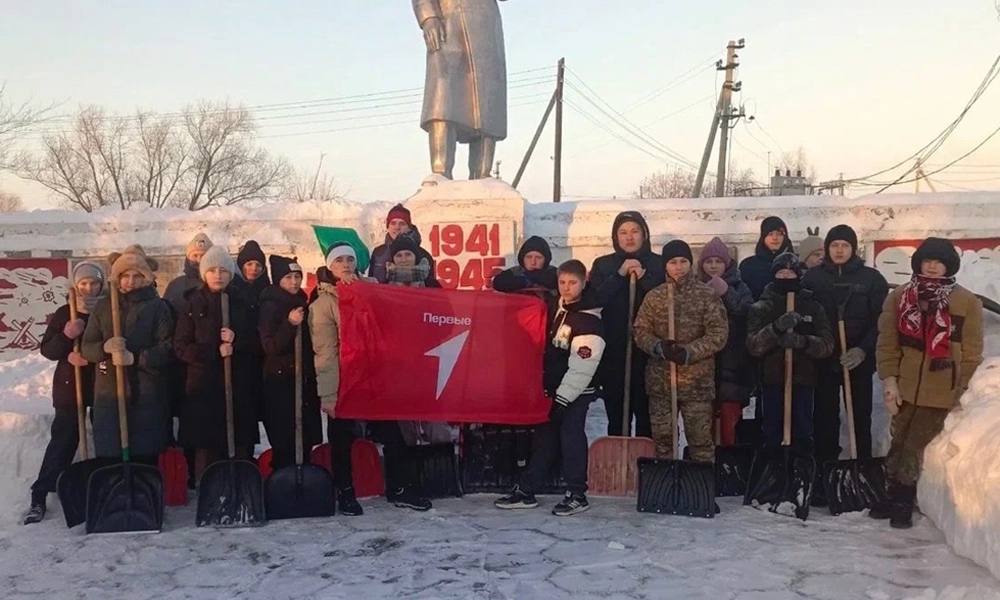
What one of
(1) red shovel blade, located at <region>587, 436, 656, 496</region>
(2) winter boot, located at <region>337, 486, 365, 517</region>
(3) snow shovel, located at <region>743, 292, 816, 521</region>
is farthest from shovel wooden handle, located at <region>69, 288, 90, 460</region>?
(3) snow shovel, located at <region>743, 292, 816, 521</region>

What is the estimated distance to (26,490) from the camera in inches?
196

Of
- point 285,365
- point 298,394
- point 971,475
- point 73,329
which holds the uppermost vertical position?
point 73,329

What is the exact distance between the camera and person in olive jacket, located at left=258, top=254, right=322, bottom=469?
192 inches

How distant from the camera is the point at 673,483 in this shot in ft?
16.0

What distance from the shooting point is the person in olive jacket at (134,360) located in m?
4.79

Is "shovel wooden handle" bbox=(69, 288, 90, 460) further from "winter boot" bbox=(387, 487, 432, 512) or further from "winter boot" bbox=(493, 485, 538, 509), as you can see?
"winter boot" bbox=(493, 485, 538, 509)

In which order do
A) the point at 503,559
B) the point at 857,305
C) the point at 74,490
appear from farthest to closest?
the point at 857,305
the point at 74,490
the point at 503,559

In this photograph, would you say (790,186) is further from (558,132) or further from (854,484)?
(854,484)

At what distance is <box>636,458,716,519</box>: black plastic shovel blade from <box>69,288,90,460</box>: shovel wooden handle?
3503mm

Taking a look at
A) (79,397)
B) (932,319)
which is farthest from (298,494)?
(932,319)

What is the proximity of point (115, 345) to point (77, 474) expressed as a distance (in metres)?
0.81

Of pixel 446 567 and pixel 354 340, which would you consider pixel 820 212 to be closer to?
pixel 354 340

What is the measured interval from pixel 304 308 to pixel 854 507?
3629mm

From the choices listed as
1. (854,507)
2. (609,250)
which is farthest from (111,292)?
(609,250)
